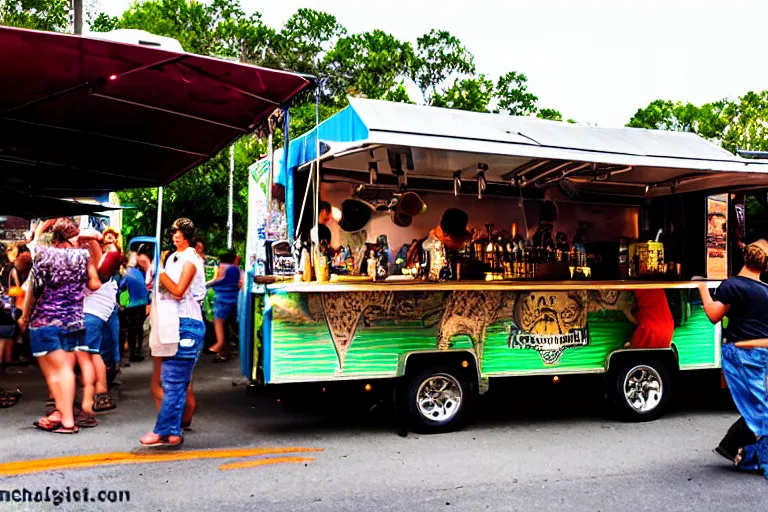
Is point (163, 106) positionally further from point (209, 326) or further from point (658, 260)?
point (209, 326)

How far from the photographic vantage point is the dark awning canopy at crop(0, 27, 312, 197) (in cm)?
561

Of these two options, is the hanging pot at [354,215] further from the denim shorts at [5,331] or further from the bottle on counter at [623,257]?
the denim shorts at [5,331]

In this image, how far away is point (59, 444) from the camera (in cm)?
628

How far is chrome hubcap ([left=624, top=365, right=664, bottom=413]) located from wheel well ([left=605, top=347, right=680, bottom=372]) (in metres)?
0.12

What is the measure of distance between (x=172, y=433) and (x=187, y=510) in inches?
62.1

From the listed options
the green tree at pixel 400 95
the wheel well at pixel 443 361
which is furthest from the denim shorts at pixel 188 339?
the green tree at pixel 400 95

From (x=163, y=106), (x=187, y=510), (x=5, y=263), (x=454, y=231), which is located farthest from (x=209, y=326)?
(x=187, y=510)

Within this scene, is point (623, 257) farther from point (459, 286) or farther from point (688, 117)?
point (688, 117)

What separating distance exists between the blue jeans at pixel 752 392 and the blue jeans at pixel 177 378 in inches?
169

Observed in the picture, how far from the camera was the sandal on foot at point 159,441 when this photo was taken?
6160 mm

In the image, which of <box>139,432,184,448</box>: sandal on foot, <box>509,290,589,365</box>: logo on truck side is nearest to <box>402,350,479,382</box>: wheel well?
<box>509,290,589,365</box>: logo on truck side

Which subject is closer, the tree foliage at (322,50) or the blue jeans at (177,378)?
the blue jeans at (177,378)

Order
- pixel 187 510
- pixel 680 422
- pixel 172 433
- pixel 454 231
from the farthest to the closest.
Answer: pixel 454 231, pixel 680 422, pixel 172 433, pixel 187 510

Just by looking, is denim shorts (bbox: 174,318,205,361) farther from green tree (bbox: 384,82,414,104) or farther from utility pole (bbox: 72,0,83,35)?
green tree (bbox: 384,82,414,104)
